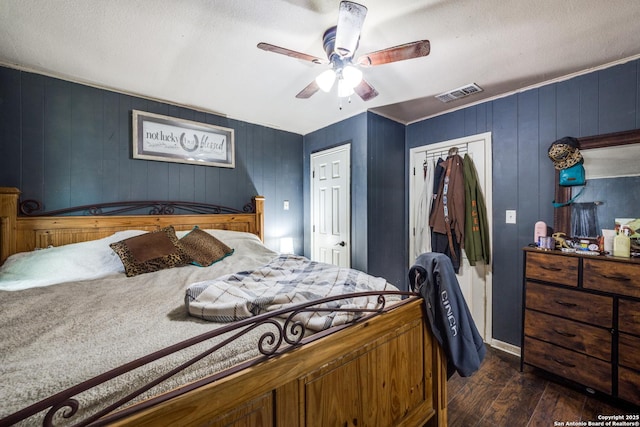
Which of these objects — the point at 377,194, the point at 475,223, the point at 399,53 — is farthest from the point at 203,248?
the point at 475,223

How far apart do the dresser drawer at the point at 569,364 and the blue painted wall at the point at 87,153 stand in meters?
3.09

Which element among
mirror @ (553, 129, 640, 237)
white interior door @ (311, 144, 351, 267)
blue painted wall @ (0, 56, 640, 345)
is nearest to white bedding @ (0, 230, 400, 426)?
blue painted wall @ (0, 56, 640, 345)

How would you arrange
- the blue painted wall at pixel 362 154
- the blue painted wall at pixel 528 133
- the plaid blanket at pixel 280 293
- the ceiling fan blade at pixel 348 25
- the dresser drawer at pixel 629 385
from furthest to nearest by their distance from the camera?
the blue painted wall at pixel 362 154 → the blue painted wall at pixel 528 133 → the dresser drawer at pixel 629 385 → the ceiling fan blade at pixel 348 25 → the plaid blanket at pixel 280 293

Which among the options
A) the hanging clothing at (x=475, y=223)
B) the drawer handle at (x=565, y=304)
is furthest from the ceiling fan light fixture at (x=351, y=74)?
the drawer handle at (x=565, y=304)

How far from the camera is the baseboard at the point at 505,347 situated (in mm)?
2290

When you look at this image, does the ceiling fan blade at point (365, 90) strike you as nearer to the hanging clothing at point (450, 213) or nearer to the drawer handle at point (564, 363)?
the hanging clothing at point (450, 213)

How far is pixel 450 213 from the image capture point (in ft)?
8.44

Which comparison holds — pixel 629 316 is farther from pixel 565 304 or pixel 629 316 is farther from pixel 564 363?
pixel 564 363

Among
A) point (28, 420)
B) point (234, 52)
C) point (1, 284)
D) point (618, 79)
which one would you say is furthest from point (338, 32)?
point (1, 284)

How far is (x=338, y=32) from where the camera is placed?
4.24 ft

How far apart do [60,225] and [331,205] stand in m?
2.54

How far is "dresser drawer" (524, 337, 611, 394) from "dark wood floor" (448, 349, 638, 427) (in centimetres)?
12

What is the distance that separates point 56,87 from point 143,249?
1613 millimetres

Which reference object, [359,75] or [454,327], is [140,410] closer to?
[454,327]
